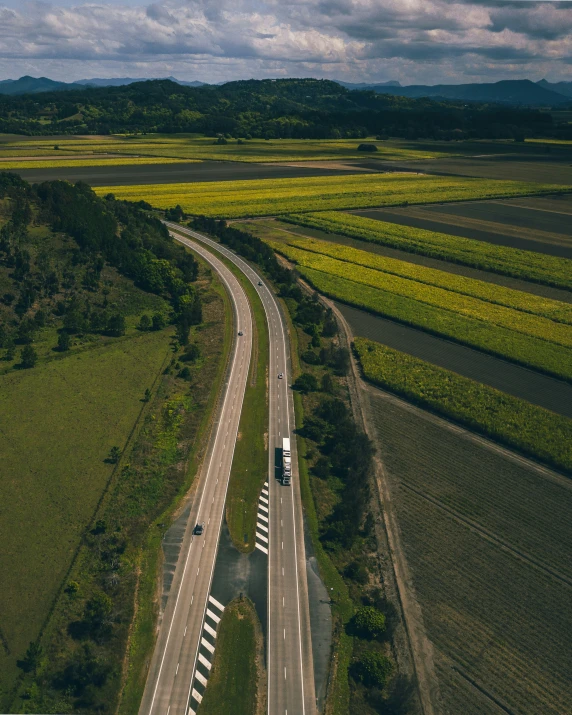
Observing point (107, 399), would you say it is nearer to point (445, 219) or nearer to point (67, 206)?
point (67, 206)

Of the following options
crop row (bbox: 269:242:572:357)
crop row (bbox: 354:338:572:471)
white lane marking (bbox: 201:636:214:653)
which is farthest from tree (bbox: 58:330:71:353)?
crop row (bbox: 269:242:572:357)

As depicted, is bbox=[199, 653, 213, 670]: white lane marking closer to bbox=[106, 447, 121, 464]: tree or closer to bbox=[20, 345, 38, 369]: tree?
bbox=[106, 447, 121, 464]: tree

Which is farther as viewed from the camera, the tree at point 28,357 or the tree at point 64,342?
the tree at point 64,342

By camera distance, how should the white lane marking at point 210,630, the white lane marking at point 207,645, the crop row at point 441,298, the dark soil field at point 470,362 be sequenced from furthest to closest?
the crop row at point 441,298 → the dark soil field at point 470,362 → the white lane marking at point 210,630 → the white lane marking at point 207,645

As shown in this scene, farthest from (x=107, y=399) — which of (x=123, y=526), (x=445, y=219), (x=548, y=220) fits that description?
(x=548, y=220)

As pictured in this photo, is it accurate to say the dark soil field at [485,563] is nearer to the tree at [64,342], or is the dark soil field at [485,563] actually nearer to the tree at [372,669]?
the tree at [372,669]

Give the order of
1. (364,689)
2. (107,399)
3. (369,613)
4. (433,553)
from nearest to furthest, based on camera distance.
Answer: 1. (364,689)
2. (369,613)
3. (433,553)
4. (107,399)

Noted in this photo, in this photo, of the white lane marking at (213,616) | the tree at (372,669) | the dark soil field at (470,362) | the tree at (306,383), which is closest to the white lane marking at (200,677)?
the white lane marking at (213,616)
